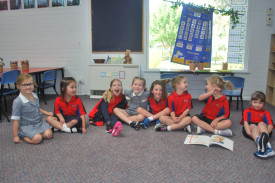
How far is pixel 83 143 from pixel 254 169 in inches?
66.9

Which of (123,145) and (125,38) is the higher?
(125,38)

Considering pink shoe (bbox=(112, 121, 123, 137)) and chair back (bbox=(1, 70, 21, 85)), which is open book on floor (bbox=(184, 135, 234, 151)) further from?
chair back (bbox=(1, 70, 21, 85))

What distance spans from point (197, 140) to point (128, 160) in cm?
85

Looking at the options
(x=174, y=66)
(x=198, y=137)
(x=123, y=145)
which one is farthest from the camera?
(x=174, y=66)

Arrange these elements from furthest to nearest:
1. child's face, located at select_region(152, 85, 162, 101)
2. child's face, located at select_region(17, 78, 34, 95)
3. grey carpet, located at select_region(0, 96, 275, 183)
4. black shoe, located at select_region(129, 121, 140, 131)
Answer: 1. child's face, located at select_region(152, 85, 162, 101)
2. black shoe, located at select_region(129, 121, 140, 131)
3. child's face, located at select_region(17, 78, 34, 95)
4. grey carpet, located at select_region(0, 96, 275, 183)

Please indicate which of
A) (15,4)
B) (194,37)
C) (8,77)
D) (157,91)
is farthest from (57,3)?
(157,91)

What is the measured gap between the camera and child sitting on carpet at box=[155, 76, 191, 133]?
2.74m

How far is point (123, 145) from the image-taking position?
92.0 inches

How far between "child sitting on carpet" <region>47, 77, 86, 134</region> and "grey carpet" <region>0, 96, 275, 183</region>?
12cm

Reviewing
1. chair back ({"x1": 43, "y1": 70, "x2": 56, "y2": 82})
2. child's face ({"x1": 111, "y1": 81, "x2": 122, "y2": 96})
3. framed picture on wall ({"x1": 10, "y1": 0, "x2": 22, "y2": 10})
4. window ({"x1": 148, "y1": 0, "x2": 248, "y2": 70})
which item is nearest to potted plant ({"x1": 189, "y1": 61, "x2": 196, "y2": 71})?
window ({"x1": 148, "y1": 0, "x2": 248, "y2": 70})

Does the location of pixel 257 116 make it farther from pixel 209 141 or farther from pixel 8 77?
pixel 8 77

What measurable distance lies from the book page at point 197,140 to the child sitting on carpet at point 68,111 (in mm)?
1276

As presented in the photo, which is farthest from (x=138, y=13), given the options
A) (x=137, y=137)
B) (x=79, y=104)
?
(x=137, y=137)

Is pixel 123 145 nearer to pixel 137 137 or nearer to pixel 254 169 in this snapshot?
pixel 137 137
